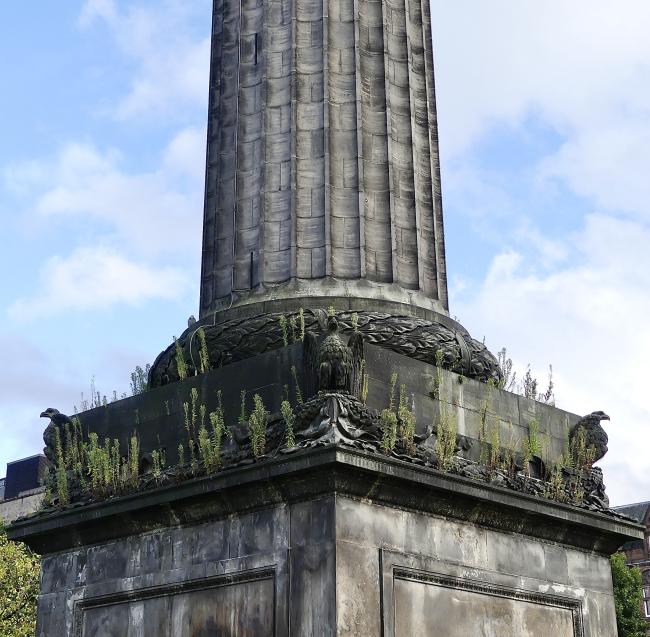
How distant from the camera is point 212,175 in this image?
68.4 feet

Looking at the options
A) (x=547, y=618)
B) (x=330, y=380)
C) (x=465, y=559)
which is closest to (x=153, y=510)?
(x=330, y=380)

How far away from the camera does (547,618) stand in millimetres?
17094

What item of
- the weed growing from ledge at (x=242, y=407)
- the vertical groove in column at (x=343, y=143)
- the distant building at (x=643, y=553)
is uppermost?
the distant building at (x=643, y=553)

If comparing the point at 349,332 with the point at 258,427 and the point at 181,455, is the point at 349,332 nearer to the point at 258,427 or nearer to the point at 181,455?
the point at 258,427

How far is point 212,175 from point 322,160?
7.73ft

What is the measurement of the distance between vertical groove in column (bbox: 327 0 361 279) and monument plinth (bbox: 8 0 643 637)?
0.04 meters

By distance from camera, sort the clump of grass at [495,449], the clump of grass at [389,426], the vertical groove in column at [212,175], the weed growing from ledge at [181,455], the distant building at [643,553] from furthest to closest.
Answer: the distant building at [643,553] < the vertical groove in column at [212,175] < the clump of grass at [495,449] < the weed growing from ledge at [181,455] < the clump of grass at [389,426]

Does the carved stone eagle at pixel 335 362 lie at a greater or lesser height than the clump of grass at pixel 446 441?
greater

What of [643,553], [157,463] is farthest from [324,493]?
[643,553]

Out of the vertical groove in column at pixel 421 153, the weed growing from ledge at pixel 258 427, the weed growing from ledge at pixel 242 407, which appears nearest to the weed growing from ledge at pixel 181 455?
the weed growing from ledge at pixel 242 407

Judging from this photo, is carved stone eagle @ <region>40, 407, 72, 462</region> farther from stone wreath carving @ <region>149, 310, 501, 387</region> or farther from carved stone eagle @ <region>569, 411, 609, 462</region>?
carved stone eagle @ <region>569, 411, 609, 462</region>

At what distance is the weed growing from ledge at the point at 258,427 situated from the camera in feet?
51.8

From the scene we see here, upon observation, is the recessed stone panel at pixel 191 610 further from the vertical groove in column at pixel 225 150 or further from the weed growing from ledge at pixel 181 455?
the vertical groove in column at pixel 225 150

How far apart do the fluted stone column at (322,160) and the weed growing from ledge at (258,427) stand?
3.07 m
